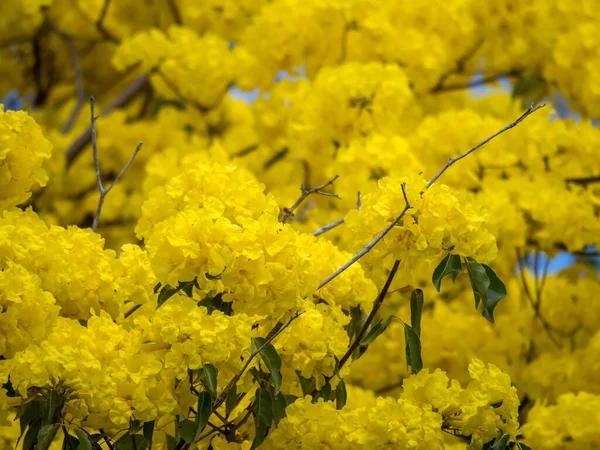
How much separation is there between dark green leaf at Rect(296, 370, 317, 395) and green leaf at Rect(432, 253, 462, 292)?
340 mm

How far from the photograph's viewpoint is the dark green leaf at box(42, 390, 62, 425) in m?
1.87

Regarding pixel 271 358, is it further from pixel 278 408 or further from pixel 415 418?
pixel 415 418

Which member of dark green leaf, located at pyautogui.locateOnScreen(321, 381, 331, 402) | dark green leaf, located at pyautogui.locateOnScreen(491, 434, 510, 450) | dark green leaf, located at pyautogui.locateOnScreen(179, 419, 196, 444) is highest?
dark green leaf, located at pyautogui.locateOnScreen(491, 434, 510, 450)

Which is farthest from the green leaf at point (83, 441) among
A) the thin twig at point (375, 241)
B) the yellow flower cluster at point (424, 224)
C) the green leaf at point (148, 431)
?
the yellow flower cluster at point (424, 224)

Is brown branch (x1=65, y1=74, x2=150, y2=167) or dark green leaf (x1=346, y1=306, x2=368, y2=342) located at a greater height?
dark green leaf (x1=346, y1=306, x2=368, y2=342)

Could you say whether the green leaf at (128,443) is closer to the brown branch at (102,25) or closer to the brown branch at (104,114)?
the brown branch at (104,114)

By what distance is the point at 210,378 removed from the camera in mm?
1834

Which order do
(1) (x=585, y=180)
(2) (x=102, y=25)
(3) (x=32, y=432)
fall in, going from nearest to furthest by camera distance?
(3) (x=32, y=432) → (1) (x=585, y=180) → (2) (x=102, y=25)

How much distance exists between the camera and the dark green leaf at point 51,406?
1866mm

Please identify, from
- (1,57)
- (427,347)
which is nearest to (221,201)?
(427,347)

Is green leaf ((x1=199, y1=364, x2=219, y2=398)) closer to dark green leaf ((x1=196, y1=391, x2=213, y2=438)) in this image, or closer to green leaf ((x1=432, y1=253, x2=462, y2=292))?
dark green leaf ((x1=196, y1=391, x2=213, y2=438))

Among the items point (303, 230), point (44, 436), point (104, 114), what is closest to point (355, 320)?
point (44, 436)

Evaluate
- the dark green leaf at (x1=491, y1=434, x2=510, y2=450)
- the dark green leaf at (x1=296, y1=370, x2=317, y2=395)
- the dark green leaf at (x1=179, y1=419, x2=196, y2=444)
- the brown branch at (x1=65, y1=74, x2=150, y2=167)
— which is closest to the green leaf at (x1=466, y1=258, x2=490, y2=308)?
the dark green leaf at (x1=491, y1=434, x2=510, y2=450)

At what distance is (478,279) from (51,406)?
0.88 meters
